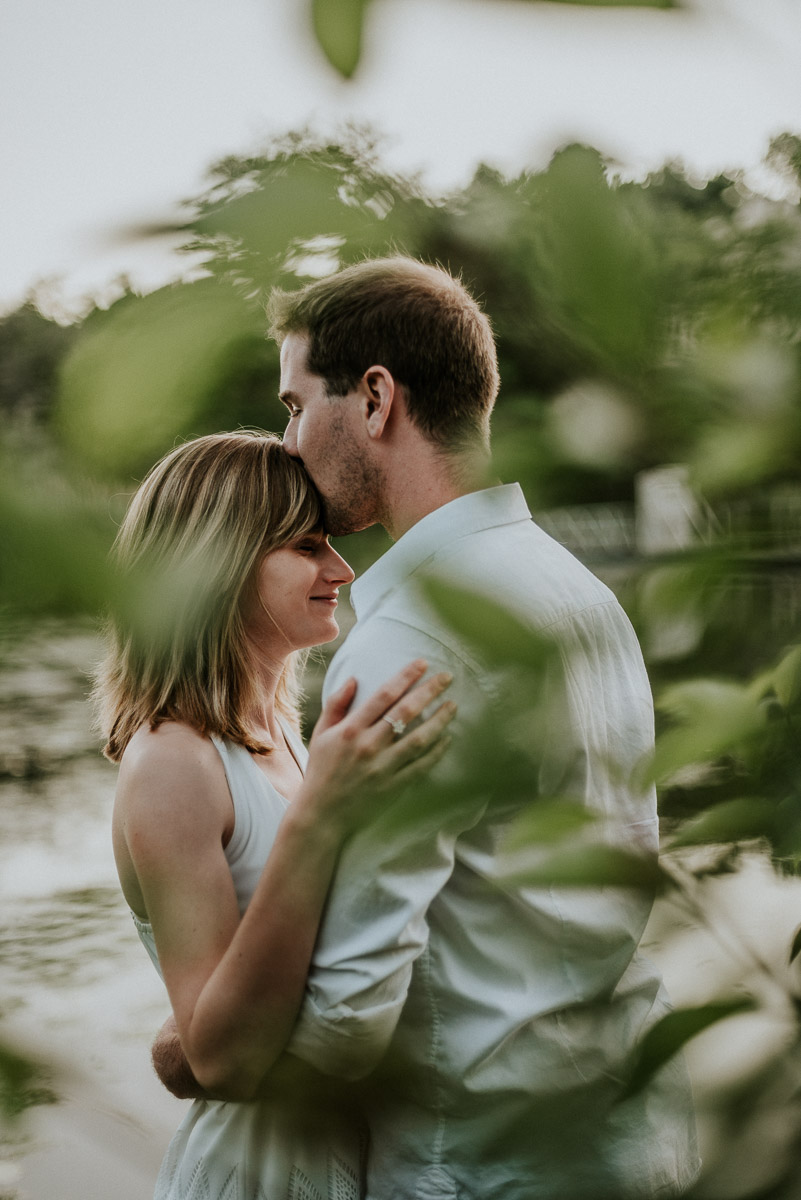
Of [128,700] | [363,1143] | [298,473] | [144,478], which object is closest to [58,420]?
[144,478]

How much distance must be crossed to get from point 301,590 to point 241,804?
29 cm

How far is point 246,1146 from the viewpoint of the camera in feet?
3.90

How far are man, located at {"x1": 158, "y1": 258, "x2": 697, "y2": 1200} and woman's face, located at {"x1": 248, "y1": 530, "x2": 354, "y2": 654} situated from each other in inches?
3.3

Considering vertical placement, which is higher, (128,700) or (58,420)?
(58,420)

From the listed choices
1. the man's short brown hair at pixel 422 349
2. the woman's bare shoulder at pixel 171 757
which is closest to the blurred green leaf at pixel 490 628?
the man's short brown hair at pixel 422 349

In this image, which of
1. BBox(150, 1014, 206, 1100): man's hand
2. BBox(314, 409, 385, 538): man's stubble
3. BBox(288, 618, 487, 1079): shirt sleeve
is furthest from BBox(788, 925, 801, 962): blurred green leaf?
BBox(150, 1014, 206, 1100): man's hand

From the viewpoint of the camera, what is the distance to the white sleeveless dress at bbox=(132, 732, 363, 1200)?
1.07 metres

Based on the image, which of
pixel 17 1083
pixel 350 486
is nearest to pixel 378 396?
pixel 350 486

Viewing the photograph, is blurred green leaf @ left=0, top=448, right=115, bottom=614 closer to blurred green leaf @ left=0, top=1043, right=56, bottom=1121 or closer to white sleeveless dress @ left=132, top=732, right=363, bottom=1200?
blurred green leaf @ left=0, top=1043, right=56, bottom=1121

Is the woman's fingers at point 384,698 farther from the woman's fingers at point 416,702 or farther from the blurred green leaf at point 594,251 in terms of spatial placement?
the blurred green leaf at point 594,251

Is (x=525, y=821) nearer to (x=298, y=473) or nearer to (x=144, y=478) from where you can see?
(x=144, y=478)

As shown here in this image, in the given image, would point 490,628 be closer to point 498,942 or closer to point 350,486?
point 498,942

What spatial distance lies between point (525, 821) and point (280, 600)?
115 centimetres

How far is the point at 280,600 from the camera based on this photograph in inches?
55.8
